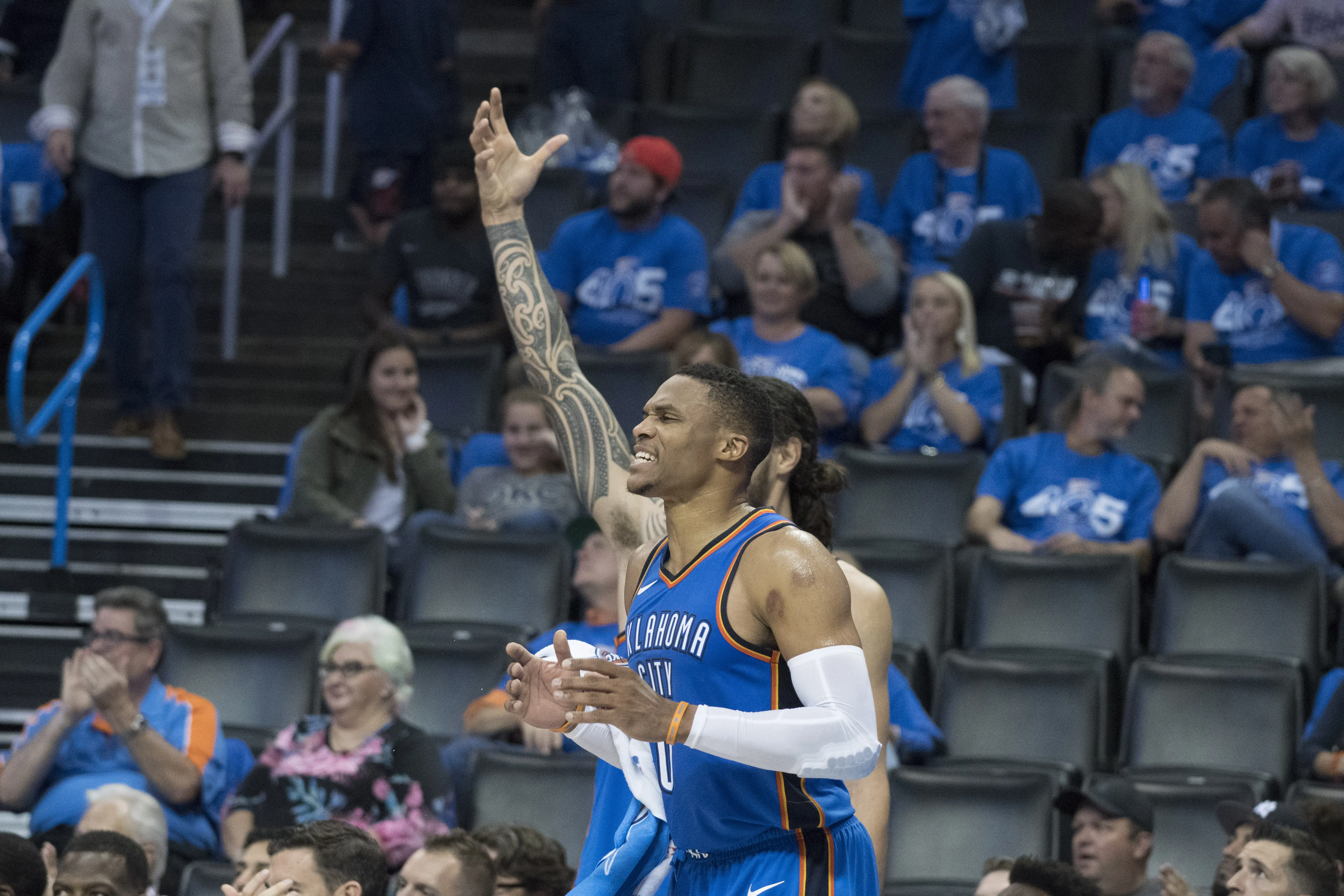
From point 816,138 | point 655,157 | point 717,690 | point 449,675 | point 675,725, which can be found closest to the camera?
point 675,725

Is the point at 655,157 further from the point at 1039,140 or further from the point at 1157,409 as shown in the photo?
the point at 1157,409

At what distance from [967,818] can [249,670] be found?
7.70 ft

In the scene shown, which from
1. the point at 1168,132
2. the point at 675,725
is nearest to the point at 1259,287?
the point at 1168,132

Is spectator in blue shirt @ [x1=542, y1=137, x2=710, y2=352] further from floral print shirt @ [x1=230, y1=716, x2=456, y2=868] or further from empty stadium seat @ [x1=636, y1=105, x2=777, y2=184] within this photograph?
floral print shirt @ [x1=230, y1=716, x2=456, y2=868]

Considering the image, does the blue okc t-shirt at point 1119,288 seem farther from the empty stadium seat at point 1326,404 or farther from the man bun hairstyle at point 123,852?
the man bun hairstyle at point 123,852

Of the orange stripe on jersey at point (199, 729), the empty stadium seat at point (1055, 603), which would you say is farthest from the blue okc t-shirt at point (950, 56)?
the orange stripe on jersey at point (199, 729)

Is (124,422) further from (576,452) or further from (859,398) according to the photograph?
(576,452)

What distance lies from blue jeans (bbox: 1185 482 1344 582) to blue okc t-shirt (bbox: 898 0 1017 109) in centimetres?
316

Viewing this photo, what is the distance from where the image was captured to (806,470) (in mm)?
3316

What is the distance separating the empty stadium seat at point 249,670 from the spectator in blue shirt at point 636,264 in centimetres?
210

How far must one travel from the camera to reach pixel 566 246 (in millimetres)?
7859

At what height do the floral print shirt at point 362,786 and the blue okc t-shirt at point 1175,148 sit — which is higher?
the blue okc t-shirt at point 1175,148

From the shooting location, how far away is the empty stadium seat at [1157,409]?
23.4ft

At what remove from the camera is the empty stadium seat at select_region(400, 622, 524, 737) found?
5.99 metres
